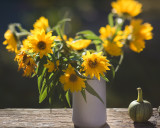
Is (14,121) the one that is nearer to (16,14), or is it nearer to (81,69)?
(81,69)

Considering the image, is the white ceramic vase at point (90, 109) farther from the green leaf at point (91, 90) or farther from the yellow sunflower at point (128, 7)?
the yellow sunflower at point (128, 7)

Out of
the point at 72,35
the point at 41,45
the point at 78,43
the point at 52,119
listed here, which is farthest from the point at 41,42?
the point at 72,35

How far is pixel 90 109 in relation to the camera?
980 mm

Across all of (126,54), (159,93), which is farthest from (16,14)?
(159,93)

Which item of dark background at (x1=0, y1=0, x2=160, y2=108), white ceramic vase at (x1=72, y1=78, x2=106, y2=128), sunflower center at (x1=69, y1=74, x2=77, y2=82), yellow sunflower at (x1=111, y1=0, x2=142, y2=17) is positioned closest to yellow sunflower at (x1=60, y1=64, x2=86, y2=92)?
sunflower center at (x1=69, y1=74, x2=77, y2=82)

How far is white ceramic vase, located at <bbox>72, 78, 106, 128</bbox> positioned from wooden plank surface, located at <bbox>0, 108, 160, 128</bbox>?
0.05 meters

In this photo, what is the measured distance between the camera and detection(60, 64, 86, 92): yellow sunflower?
0.85 m

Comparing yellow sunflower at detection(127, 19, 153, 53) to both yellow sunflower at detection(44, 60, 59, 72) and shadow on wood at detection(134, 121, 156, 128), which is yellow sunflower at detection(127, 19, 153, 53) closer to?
yellow sunflower at detection(44, 60, 59, 72)

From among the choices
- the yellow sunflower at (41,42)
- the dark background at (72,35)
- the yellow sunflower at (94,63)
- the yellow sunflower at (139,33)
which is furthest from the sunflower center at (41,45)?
the dark background at (72,35)

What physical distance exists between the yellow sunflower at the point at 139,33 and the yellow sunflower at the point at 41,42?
22 centimetres

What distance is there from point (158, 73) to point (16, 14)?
155 cm

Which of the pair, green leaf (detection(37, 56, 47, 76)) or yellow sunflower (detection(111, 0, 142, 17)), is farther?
green leaf (detection(37, 56, 47, 76))

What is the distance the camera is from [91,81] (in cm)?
95

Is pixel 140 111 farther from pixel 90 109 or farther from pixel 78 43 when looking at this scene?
pixel 78 43
